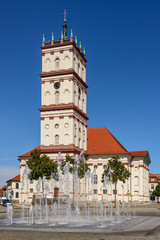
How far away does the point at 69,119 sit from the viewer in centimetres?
5756

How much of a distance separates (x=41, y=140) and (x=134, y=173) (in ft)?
64.1

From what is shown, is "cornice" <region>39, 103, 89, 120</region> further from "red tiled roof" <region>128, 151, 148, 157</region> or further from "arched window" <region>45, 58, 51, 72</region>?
"red tiled roof" <region>128, 151, 148, 157</region>

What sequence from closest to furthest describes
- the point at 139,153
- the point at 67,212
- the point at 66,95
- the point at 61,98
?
the point at 67,212
the point at 66,95
the point at 61,98
the point at 139,153

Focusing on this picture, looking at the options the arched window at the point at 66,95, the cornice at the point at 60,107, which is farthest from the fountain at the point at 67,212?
the arched window at the point at 66,95

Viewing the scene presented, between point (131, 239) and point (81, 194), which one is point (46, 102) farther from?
point (131, 239)

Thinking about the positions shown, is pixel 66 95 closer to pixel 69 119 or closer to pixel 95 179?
pixel 69 119

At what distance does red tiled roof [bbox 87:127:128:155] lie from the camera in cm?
6412

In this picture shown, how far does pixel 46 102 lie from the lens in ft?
195

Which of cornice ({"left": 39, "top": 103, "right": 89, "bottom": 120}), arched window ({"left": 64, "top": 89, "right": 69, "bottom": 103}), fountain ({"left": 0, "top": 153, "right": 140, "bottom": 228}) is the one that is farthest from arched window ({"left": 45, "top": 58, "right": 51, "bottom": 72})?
fountain ({"left": 0, "top": 153, "right": 140, "bottom": 228})

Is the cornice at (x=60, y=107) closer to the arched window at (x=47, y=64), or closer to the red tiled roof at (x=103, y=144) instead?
the arched window at (x=47, y=64)

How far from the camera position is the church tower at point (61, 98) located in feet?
189

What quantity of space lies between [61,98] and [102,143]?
13474mm

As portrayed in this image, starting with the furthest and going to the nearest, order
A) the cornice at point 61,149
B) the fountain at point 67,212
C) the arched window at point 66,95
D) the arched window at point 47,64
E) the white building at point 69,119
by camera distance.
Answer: the arched window at point 47,64
the arched window at point 66,95
the white building at point 69,119
the cornice at point 61,149
the fountain at point 67,212

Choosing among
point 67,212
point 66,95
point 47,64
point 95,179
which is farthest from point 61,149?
point 67,212
